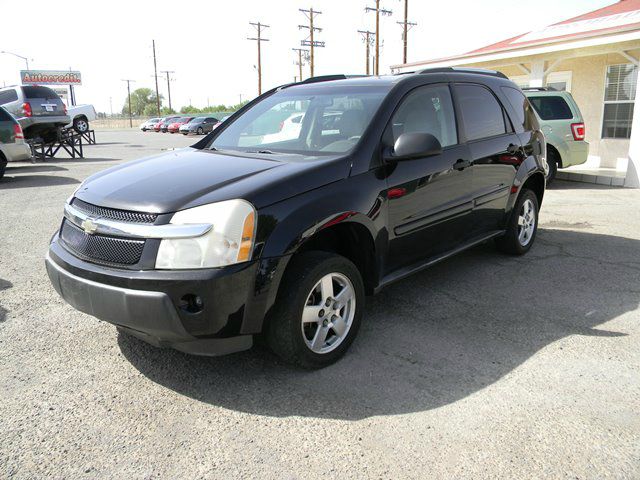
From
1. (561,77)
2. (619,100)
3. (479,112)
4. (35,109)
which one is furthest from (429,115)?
(35,109)

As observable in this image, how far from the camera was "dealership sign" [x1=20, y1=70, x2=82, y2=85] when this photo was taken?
71.8 meters

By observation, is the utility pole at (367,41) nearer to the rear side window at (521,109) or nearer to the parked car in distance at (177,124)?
the parked car in distance at (177,124)

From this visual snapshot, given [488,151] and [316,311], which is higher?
[488,151]

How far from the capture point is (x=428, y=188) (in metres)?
4.09

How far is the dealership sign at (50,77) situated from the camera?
71.8 metres

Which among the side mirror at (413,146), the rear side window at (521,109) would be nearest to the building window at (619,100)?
the rear side window at (521,109)

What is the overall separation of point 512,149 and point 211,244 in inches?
139

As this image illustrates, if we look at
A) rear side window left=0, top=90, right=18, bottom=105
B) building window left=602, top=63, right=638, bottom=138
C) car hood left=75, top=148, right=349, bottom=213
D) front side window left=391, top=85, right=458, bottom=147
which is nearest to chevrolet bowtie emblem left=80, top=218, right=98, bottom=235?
car hood left=75, top=148, right=349, bottom=213

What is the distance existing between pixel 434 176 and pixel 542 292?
60.6 inches

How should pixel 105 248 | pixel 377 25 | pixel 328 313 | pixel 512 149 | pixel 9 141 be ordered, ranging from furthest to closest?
1. pixel 377 25
2. pixel 9 141
3. pixel 512 149
4. pixel 328 313
5. pixel 105 248

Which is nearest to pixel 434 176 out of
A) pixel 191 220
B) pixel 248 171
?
pixel 248 171

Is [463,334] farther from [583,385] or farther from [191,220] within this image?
[191,220]

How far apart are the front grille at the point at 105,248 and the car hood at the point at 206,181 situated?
0.19 metres

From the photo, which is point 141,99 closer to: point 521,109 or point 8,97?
point 8,97
